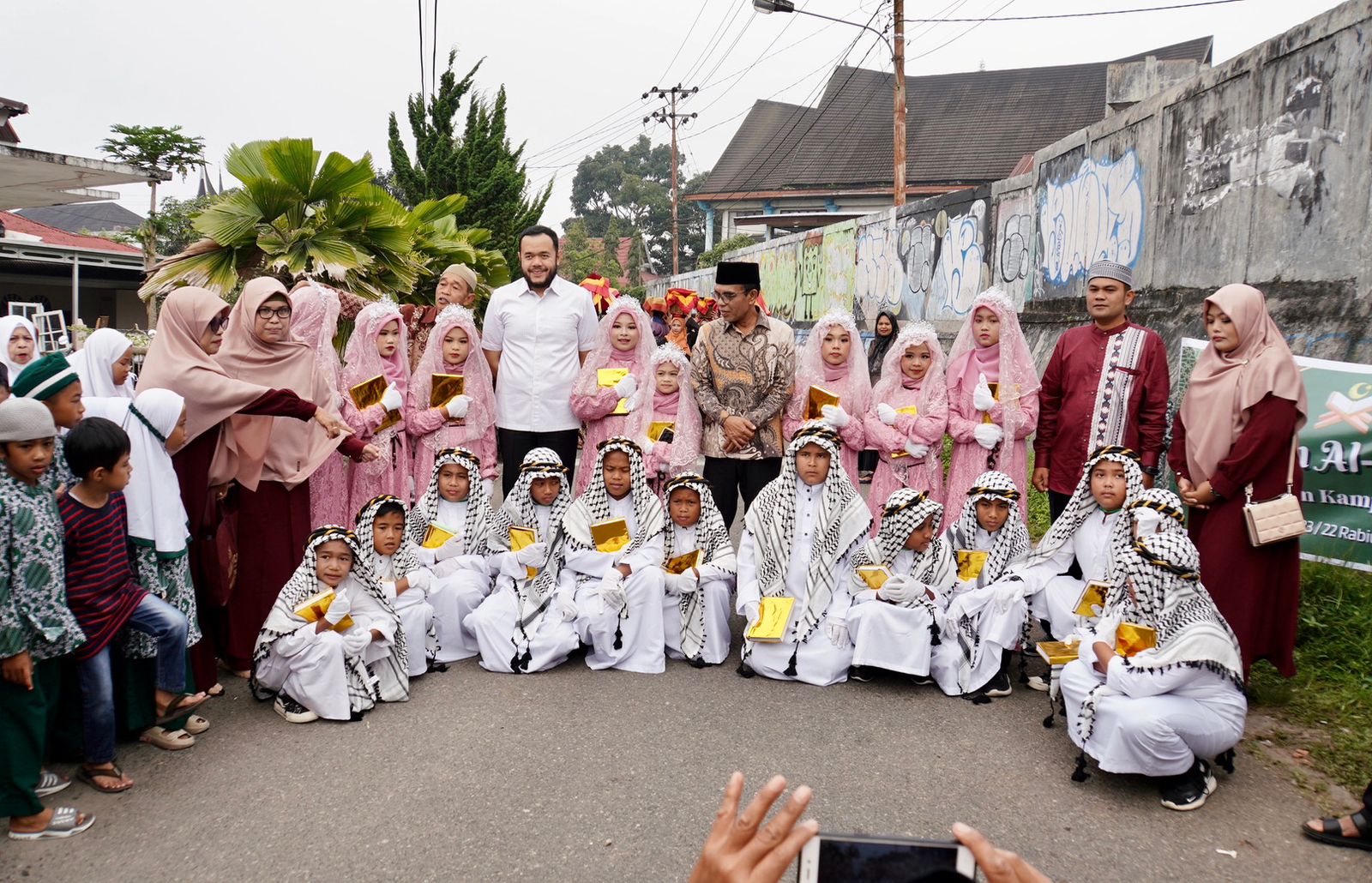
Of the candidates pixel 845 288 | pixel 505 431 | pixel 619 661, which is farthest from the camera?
pixel 845 288

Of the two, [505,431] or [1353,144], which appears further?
[505,431]

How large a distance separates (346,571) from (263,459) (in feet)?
2.59

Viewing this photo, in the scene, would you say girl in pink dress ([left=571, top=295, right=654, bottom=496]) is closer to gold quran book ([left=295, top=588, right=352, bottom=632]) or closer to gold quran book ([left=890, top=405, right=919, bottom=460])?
gold quran book ([left=890, top=405, right=919, bottom=460])

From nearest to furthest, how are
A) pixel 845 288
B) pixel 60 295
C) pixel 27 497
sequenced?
1. pixel 27 497
2. pixel 845 288
3. pixel 60 295

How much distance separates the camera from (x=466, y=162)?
23.9 m

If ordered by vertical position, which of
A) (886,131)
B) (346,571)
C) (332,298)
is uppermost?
(886,131)

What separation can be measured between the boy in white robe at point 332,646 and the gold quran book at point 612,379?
200 cm

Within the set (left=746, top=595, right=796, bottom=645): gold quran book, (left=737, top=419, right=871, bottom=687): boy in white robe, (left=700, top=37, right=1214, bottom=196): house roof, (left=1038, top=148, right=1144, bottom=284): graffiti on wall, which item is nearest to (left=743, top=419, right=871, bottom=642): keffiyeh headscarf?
(left=737, top=419, right=871, bottom=687): boy in white robe

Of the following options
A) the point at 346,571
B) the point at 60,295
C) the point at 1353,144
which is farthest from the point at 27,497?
the point at 60,295

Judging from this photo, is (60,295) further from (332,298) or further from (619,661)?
(619,661)

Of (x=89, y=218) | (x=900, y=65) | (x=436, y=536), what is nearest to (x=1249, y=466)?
(x=436, y=536)

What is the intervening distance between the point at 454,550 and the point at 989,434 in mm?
3100

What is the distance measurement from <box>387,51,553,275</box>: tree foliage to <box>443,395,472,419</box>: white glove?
60.7 feet

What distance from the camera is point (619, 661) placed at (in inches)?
207
